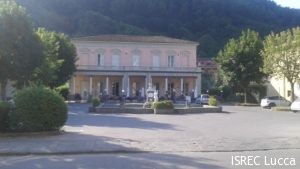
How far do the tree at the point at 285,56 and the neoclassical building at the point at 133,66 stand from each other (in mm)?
29176

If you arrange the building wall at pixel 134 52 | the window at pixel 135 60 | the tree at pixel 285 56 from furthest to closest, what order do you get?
1. the window at pixel 135 60
2. the building wall at pixel 134 52
3. the tree at pixel 285 56

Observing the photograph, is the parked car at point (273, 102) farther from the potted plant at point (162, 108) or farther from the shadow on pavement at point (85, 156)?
the shadow on pavement at point (85, 156)

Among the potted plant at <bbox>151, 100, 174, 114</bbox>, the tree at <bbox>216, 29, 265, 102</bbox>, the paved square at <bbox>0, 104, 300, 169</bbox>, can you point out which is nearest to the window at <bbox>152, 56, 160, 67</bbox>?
the tree at <bbox>216, 29, 265, 102</bbox>

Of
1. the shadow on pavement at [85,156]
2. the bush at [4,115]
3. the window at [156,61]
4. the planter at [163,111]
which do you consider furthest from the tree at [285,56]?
the bush at [4,115]

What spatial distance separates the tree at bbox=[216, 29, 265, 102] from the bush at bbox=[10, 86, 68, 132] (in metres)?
48.8

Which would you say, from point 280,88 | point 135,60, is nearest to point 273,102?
point 280,88

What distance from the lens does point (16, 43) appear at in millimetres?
34500

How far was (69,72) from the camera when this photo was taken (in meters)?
64.1

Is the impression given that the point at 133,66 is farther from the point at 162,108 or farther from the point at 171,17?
the point at 162,108

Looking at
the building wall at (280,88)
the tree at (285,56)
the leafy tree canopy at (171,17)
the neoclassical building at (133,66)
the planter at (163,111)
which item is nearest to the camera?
the planter at (163,111)

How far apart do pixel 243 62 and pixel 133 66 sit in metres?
23.1

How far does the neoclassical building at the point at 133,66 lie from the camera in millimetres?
81250

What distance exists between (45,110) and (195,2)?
9075 cm

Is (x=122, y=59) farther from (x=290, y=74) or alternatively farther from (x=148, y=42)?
(x=290, y=74)
